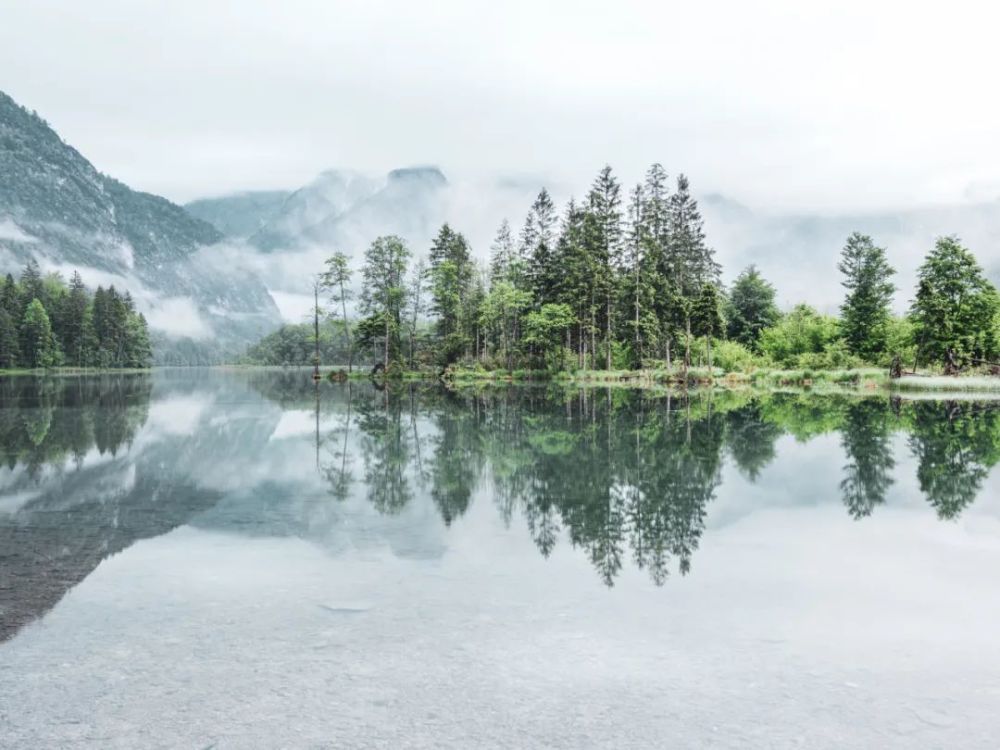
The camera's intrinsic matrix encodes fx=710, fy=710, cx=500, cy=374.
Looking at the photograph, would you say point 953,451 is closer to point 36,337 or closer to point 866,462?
point 866,462

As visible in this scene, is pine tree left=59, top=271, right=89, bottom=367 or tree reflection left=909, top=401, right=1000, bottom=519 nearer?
tree reflection left=909, top=401, right=1000, bottom=519

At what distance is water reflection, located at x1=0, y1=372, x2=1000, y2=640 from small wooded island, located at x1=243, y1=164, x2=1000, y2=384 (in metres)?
34.4

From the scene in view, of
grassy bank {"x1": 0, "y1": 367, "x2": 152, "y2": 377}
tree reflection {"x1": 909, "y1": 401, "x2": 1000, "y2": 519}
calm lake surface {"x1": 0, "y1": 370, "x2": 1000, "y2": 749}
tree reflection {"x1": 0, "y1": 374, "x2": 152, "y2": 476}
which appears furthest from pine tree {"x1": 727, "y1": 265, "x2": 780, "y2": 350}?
grassy bank {"x1": 0, "y1": 367, "x2": 152, "y2": 377}

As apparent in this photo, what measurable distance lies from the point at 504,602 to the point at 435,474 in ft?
28.3

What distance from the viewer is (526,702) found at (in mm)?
5402

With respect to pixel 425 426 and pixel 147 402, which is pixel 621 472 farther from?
pixel 147 402

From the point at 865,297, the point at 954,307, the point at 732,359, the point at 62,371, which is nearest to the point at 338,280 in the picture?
the point at 732,359

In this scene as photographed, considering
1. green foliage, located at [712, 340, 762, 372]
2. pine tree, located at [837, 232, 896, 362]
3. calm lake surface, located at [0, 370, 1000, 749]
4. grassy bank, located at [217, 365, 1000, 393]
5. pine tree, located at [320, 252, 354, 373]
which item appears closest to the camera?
calm lake surface, located at [0, 370, 1000, 749]

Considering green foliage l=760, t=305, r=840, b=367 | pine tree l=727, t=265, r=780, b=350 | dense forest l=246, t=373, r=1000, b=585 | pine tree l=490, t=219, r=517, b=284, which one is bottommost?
dense forest l=246, t=373, r=1000, b=585

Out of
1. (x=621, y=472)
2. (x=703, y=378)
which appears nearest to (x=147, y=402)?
(x=621, y=472)

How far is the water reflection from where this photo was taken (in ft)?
33.9

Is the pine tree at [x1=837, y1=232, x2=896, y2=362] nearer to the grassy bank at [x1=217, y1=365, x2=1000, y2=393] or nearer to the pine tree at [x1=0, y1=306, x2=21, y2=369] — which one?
the grassy bank at [x1=217, y1=365, x2=1000, y2=393]

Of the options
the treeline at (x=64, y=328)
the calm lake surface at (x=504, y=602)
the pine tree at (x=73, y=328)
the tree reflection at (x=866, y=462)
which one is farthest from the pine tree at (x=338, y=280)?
the pine tree at (x=73, y=328)

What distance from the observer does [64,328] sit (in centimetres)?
13675
